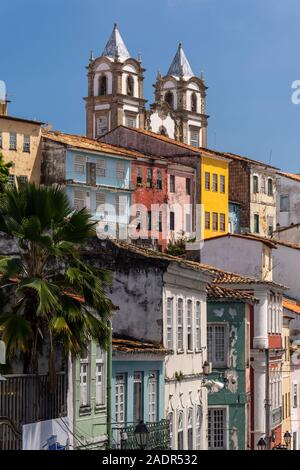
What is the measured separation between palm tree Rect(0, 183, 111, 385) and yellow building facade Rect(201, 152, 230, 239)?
3112 inches

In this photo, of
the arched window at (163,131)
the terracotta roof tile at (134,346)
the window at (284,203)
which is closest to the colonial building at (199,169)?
the window at (284,203)

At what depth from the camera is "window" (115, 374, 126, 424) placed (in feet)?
122

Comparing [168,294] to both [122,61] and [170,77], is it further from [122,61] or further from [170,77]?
[170,77]

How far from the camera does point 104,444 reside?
3541 centimetres

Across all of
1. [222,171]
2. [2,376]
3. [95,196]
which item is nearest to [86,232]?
[2,376]

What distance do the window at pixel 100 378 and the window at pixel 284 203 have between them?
8685 cm

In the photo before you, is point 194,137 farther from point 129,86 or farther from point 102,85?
point 102,85

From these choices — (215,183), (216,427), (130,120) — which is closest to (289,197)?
(215,183)

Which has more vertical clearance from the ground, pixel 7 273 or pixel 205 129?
pixel 205 129

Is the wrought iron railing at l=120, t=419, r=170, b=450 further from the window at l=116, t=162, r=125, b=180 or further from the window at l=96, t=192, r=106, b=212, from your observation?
the window at l=116, t=162, r=125, b=180

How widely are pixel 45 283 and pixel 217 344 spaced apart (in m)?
20.1

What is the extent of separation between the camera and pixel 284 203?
12231 centimetres
